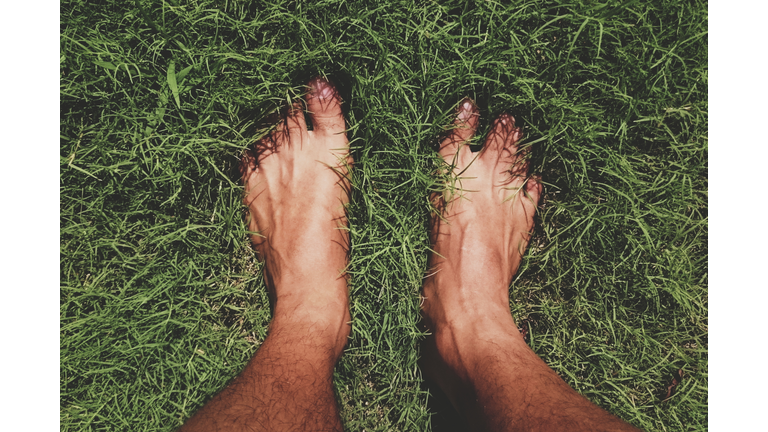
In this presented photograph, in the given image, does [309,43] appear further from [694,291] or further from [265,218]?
[694,291]

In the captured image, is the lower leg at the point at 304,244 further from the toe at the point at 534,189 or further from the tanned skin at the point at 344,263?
the toe at the point at 534,189

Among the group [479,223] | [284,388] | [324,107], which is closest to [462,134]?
[479,223]

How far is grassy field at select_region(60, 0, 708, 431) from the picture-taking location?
1432mm

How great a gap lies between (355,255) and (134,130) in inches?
35.3

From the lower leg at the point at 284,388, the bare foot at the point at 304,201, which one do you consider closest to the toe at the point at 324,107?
the bare foot at the point at 304,201

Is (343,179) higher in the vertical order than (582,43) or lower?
lower

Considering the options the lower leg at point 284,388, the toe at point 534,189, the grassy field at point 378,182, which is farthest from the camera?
the toe at point 534,189

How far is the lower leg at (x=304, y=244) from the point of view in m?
1.28

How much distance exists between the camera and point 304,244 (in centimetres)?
150

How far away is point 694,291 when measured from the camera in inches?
60.2

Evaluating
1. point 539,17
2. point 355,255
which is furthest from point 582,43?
point 355,255

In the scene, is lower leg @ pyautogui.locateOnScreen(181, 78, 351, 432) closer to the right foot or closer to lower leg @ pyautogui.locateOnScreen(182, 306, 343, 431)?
lower leg @ pyautogui.locateOnScreen(182, 306, 343, 431)

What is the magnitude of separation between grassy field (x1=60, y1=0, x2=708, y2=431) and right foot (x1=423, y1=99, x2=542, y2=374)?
0.06 metres

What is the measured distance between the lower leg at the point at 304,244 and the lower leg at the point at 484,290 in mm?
355
